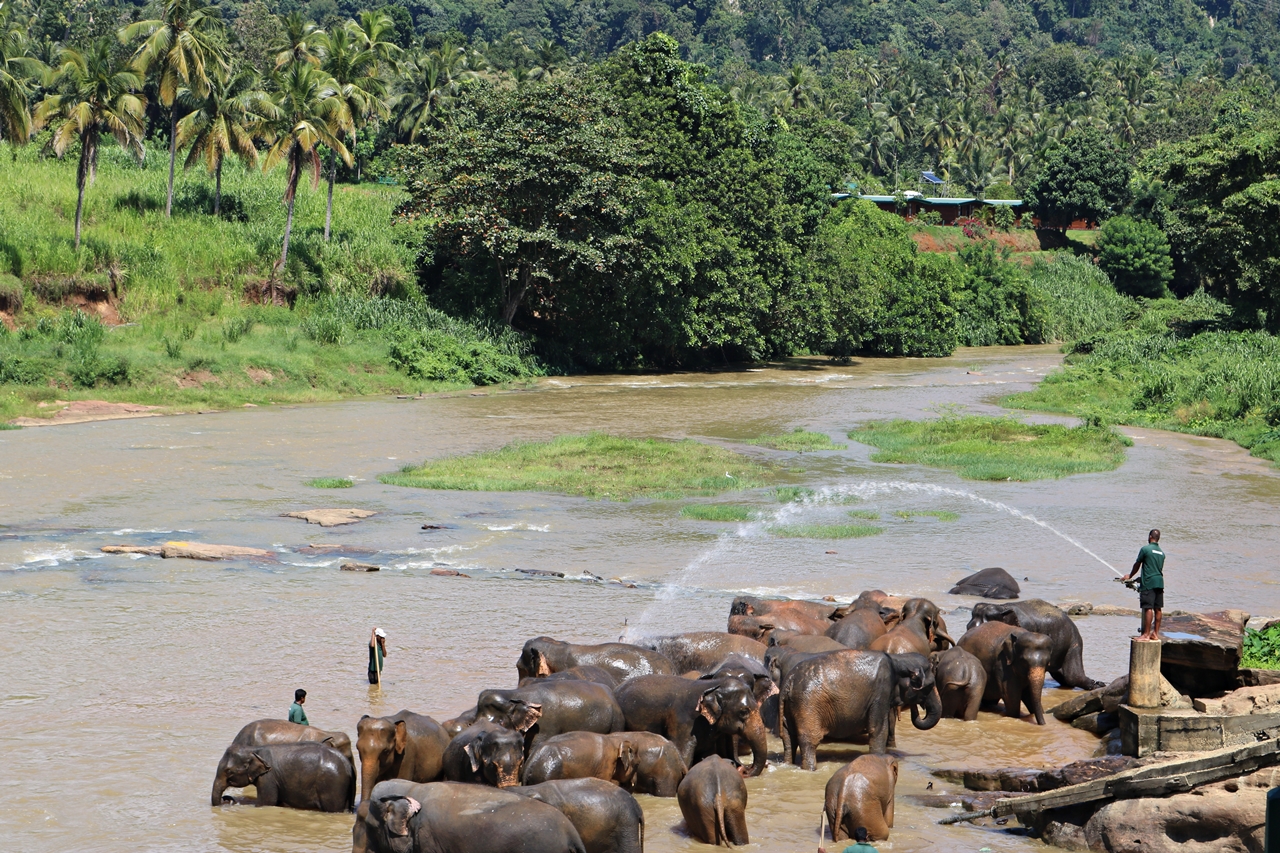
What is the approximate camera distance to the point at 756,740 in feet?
35.4

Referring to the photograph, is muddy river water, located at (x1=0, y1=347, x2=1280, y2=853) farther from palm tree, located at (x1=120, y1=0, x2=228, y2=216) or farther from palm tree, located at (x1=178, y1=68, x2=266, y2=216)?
palm tree, located at (x1=120, y1=0, x2=228, y2=216)

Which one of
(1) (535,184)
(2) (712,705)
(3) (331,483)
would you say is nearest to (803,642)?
(2) (712,705)

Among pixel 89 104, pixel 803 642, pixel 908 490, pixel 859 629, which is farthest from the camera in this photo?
pixel 89 104

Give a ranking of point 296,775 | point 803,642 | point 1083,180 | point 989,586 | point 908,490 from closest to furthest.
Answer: point 296,775
point 803,642
point 989,586
point 908,490
point 1083,180

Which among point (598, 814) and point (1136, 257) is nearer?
point (598, 814)

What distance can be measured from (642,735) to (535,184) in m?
36.9

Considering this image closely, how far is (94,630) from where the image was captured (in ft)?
50.3

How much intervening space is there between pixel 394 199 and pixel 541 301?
11701 millimetres

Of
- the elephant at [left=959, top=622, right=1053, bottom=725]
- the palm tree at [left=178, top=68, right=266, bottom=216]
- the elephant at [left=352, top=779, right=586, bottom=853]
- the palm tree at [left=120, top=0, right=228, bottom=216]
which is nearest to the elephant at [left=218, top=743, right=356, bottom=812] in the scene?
the elephant at [left=352, top=779, right=586, bottom=853]

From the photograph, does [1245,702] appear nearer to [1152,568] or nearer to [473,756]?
[1152,568]

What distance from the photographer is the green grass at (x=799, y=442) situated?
106 ft

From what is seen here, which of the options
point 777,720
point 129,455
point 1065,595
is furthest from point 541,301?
point 777,720

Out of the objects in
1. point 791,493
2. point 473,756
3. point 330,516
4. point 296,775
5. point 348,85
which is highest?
point 348,85

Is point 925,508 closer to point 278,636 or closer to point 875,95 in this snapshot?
point 278,636
